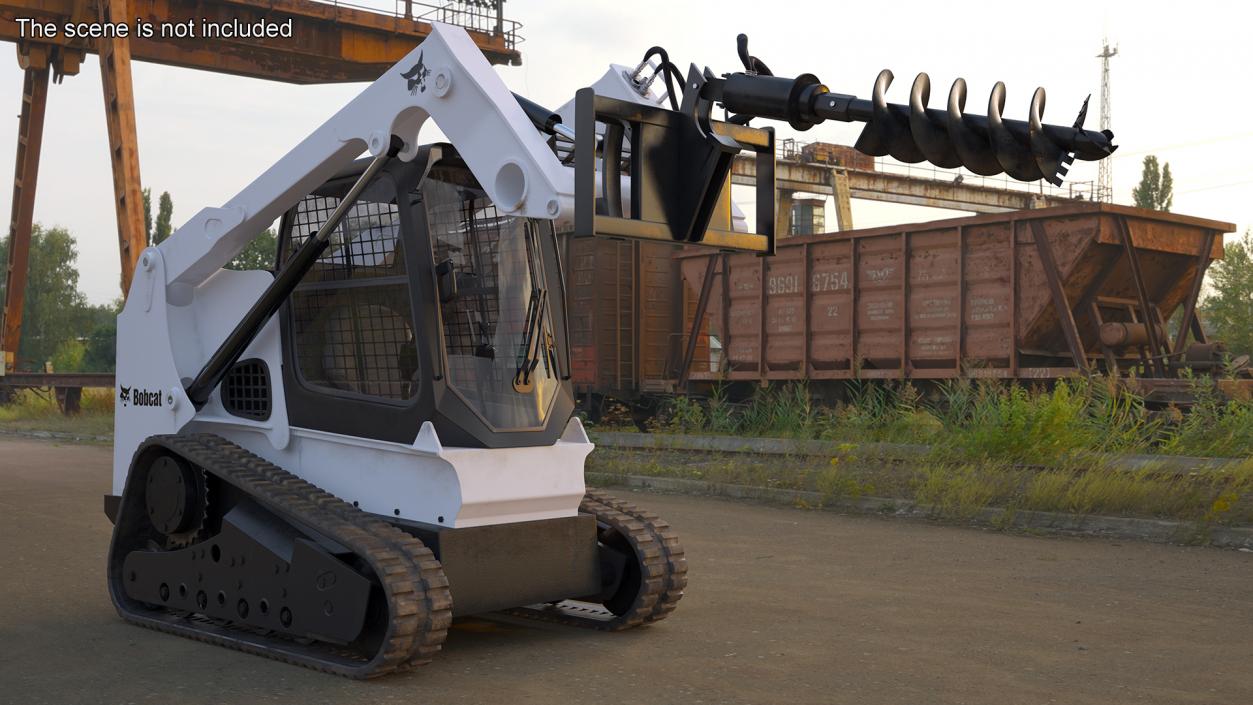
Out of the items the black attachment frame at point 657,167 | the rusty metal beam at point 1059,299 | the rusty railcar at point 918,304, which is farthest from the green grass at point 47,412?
the black attachment frame at point 657,167

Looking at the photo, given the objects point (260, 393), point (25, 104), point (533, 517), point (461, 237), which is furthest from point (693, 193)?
point (25, 104)

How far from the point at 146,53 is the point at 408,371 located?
20482 mm

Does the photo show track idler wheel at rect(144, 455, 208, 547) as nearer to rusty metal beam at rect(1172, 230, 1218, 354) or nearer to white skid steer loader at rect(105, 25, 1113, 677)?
white skid steer loader at rect(105, 25, 1113, 677)

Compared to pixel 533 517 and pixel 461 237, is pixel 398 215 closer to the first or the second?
pixel 461 237

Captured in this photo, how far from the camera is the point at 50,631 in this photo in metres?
6.09

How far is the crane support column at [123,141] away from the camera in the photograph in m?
21.1

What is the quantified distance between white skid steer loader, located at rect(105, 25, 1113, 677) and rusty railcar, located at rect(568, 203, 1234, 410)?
10.6 meters

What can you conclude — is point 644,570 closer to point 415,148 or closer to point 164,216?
point 415,148

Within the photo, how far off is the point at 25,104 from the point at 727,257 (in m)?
15.3

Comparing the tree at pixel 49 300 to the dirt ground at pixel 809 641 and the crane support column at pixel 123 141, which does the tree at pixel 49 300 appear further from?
the dirt ground at pixel 809 641

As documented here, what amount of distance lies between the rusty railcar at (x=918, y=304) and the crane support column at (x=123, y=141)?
7625mm

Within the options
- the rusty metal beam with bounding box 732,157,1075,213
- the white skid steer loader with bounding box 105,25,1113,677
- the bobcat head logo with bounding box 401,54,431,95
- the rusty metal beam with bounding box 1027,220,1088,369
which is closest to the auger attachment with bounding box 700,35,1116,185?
the white skid steer loader with bounding box 105,25,1113,677

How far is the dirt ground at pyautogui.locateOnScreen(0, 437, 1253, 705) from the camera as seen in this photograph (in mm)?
4922

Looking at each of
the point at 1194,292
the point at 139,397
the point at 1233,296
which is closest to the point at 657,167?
the point at 139,397
